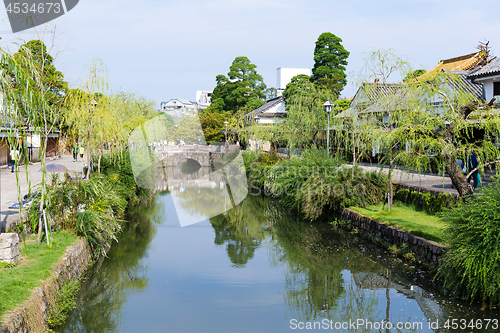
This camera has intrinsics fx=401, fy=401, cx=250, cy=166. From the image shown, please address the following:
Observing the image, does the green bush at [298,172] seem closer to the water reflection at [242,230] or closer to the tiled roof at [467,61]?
the water reflection at [242,230]

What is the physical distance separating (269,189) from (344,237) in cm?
796

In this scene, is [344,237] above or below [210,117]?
below

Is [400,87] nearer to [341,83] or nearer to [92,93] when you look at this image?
[92,93]

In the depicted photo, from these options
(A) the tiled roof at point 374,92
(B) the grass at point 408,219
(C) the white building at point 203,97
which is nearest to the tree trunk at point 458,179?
(B) the grass at point 408,219

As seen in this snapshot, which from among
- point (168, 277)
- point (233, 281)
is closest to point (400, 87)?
point (233, 281)

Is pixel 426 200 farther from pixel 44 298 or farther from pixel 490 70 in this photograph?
pixel 44 298

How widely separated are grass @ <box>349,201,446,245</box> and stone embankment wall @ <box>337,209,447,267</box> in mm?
185

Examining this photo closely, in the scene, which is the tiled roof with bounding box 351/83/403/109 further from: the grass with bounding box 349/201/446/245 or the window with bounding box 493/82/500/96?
the window with bounding box 493/82/500/96

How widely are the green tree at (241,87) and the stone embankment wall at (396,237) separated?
34.0 m

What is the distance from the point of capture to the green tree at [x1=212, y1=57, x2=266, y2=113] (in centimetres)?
4628

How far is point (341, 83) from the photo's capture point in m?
33.2

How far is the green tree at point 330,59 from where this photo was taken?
109 ft

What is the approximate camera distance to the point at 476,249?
6.71 metres

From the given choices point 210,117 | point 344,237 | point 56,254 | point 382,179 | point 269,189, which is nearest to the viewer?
point 56,254
